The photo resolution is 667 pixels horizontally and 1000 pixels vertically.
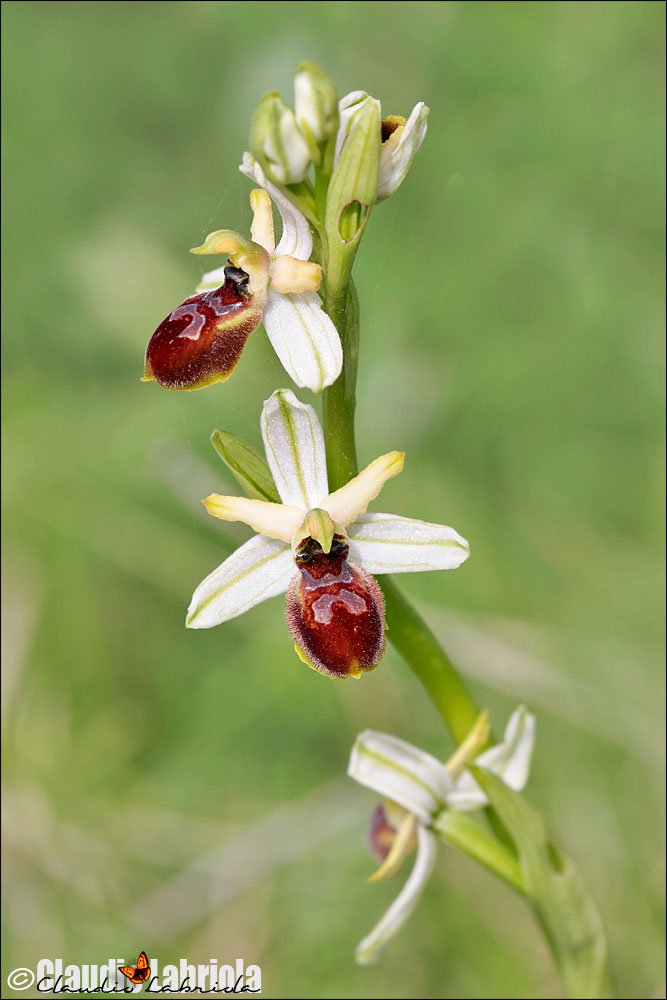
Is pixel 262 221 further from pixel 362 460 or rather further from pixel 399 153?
pixel 362 460

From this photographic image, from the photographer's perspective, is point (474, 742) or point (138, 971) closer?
point (474, 742)

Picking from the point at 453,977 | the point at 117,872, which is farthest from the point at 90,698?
the point at 453,977

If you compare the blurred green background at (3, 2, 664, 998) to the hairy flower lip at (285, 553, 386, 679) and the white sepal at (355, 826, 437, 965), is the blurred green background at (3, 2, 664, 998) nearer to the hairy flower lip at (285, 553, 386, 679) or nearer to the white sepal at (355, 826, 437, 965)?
the hairy flower lip at (285, 553, 386, 679)

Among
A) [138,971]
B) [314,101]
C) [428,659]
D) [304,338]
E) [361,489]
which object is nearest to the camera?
[314,101]

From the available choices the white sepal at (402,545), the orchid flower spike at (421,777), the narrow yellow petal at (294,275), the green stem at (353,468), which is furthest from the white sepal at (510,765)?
the narrow yellow petal at (294,275)

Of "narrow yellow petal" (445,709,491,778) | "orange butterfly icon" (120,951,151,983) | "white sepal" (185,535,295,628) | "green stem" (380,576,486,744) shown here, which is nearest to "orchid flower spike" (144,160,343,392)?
"white sepal" (185,535,295,628)

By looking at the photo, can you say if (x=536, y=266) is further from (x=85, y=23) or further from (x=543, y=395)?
(x=85, y=23)

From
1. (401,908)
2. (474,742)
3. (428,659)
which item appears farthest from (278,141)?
(401,908)
